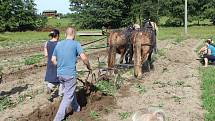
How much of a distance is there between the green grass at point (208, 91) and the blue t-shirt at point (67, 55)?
2.78 metres

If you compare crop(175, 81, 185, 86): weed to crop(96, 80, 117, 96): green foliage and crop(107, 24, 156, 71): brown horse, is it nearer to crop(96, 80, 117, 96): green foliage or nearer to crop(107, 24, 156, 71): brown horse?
crop(107, 24, 156, 71): brown horse

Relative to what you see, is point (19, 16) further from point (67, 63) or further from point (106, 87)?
point (67, 63)

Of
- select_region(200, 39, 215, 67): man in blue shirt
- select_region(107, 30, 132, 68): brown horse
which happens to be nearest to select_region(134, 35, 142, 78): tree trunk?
select_region(107, 30, 132, 68): brown horse

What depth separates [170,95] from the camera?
11.0 meters

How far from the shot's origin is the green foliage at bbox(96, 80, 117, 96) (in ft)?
36.4

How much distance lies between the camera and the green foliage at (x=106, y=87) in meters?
11.1

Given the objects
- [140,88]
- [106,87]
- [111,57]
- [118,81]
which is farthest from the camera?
[111,57]

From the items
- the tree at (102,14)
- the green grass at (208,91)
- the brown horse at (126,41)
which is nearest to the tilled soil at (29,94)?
the green grass at (208,91)

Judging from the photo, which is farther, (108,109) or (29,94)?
(29,94)

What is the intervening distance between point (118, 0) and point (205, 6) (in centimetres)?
1393

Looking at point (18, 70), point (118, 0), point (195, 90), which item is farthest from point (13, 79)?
point (118, 0)

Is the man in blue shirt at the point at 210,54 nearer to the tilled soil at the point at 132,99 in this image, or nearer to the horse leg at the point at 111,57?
the tilled soil at the point at 132,99

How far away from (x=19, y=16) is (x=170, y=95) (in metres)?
48.2

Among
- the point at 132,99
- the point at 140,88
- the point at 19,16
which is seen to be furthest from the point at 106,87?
the point at 19,16
